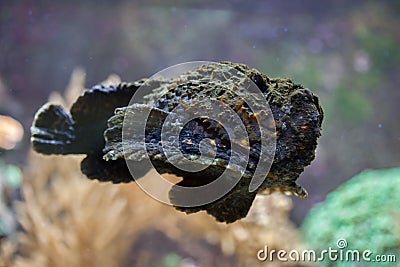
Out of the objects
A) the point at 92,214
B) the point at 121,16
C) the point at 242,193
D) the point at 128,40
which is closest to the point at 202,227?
the point at 92,214

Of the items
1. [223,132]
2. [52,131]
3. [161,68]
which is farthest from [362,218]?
[161,68]

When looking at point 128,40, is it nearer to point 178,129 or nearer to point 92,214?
point 92,214

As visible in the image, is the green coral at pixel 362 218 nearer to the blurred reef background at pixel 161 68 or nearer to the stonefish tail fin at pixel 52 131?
the blurred reef background at pixel 161 68

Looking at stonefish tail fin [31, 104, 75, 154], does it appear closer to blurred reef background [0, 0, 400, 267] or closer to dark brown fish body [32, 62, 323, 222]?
dark brown fish body [32, 62, 323, 222]

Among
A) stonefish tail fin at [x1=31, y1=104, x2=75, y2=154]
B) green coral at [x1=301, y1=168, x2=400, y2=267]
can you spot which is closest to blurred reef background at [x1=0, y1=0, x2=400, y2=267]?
green coral at [x1=301, y1=168, x2=400, y2=267]

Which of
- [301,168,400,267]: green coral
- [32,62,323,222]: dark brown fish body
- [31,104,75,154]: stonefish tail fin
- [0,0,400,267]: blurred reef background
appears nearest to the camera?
[32,62,323,222]: dark brown fish body

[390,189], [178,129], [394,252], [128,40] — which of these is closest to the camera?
[178,129]
